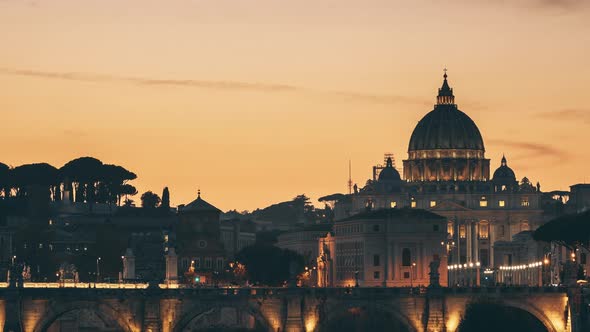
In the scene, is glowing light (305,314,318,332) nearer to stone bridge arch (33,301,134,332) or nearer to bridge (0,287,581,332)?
bridge (0,287,581,332)

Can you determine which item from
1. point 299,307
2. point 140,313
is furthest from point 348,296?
point 140,313

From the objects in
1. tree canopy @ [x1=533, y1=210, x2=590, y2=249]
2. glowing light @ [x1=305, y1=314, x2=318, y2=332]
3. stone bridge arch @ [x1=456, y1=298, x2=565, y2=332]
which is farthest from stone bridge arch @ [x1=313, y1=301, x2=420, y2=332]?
tree canopy @ [x1=533, y1=210, x2=590, y2=249]

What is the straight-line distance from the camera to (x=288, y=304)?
566 feet

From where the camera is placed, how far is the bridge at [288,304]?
169625 millimetres

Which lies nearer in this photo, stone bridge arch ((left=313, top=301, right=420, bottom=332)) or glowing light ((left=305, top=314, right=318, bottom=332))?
glowing light ((left=305, top=314, right=318, bottom=332))

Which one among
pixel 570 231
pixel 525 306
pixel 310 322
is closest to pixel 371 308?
pixel 310 322

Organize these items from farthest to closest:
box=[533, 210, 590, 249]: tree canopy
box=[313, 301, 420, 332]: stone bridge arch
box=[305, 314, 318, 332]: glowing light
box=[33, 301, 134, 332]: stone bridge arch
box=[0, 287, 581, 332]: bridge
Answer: box=[533, 210, 590, 249]: tree canopy, box=[313, 301, 420, 332]: stone bridge arch, box=[305, 314, 318, 332]: glowing light, box=[0, 287, 581, 332]: bridge, box=[33, 301, 134, 332]: stone bridge arch

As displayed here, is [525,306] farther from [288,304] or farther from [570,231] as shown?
[288,304]

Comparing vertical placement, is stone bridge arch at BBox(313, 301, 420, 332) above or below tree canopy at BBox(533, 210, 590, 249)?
below

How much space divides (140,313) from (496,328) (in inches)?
938

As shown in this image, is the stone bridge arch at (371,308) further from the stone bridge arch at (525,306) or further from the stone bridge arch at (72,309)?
the stone bridge arch at (72,309)

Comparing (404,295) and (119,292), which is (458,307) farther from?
(119,292)

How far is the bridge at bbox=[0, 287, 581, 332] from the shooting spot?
6678 inches

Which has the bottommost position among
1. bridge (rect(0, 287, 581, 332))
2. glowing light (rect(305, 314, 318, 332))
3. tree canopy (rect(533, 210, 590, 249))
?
glowing light (rect(305, 314, 318, 332))
